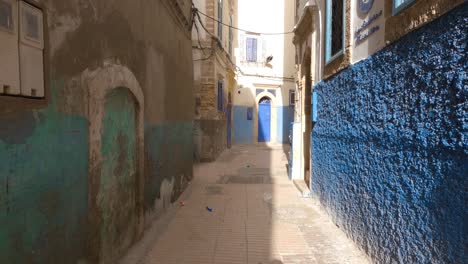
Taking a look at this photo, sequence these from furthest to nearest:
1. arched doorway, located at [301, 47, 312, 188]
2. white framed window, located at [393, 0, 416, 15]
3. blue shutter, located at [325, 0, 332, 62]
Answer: arched doorway, located at [301, 47, 312, 188], blue shutter, located at [325, 0, 332, 62], white framed window, located at [393, 0, 416, 15]

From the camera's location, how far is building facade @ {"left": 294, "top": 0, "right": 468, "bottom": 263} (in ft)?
7.13

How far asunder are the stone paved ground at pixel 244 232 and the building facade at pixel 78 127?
438mm

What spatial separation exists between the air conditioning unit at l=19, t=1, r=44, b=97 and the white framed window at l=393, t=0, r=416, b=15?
9.56 ft

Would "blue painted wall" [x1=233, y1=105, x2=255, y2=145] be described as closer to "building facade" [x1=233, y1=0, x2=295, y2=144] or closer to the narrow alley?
"building facade" [x1=233, y1=0, x2=295, y2=144]

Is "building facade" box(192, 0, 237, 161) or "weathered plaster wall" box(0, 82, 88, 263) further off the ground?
"building facade" box(192, 0, 237, 161)

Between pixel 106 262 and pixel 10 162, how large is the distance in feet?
5.98

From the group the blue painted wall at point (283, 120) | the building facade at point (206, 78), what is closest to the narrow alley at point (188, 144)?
the building facade at point (206, 78)

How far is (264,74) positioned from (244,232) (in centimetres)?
1568

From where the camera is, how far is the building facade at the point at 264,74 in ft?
62.7

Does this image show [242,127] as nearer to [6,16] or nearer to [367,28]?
[367,28]

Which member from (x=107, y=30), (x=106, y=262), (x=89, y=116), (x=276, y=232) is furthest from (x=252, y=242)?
(x=107, y=30)

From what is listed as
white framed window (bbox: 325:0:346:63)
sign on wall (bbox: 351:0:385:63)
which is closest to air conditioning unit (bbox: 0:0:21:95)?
sign on wall (bbox: 351:0:385:63)

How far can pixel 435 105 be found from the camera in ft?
7.77

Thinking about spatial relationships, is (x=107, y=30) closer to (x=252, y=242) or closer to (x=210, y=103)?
(x=252, y=242)
